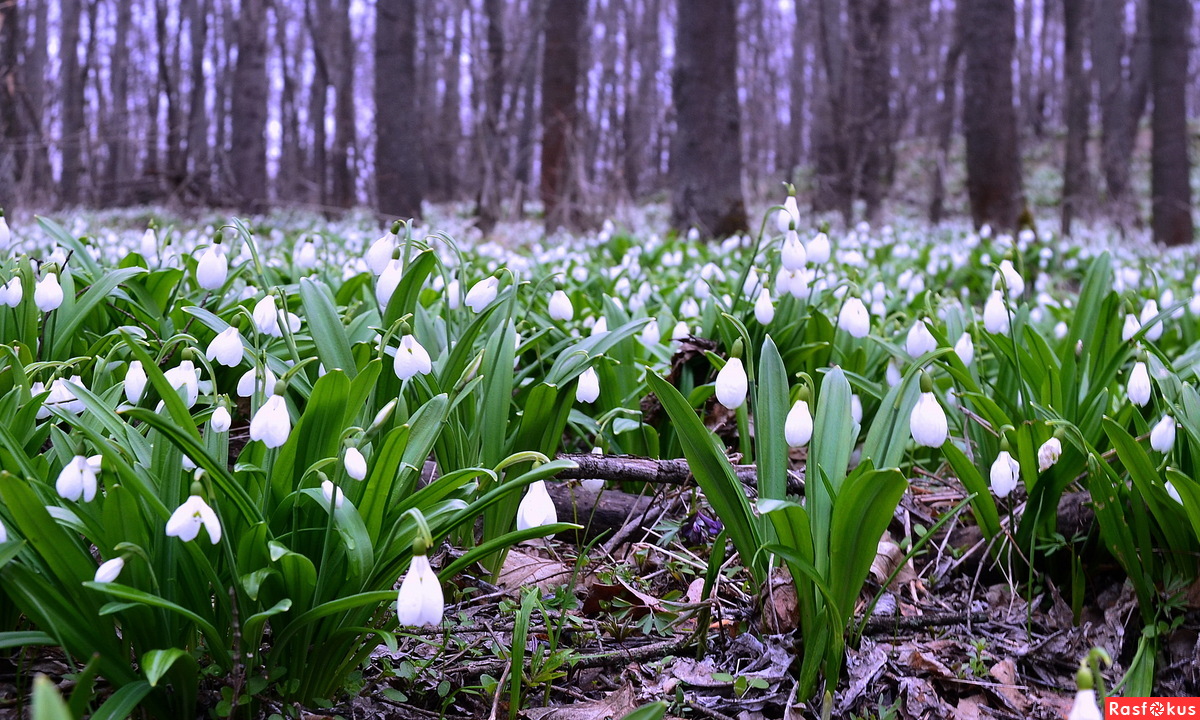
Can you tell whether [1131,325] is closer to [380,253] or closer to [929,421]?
[929,421]

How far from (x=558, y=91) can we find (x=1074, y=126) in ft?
23.8

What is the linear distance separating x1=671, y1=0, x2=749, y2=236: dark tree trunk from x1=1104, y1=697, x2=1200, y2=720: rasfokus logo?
25.3 ft

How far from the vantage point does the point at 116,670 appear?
1.39 metres

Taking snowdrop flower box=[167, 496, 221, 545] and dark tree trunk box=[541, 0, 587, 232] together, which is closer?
snowdrop flower box=[167, 496, 221, 545]

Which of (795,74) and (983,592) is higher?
(795,74)

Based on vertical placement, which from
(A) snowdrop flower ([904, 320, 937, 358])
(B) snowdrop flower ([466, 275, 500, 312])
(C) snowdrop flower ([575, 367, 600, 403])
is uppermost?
(B) snowdrop flower ([466, 275, 500, 312])

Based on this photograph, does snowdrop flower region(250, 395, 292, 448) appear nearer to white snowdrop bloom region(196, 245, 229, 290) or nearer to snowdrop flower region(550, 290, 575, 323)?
white snowdrop bloom region(196, 245, 229, 290)

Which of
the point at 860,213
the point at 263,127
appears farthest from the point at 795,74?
the point at 263,127

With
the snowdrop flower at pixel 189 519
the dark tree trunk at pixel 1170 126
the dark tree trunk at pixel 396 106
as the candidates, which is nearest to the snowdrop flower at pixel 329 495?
the snowdrop flower at pixel 189 519

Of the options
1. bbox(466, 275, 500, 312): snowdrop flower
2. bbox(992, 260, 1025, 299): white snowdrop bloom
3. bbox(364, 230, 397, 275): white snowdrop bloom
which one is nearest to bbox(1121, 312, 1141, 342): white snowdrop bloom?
bbox(992, 260, 1025, 299): white snowdrop bloom

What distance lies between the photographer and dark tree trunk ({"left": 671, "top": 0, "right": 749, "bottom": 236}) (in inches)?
365

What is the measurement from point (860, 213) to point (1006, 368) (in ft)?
53.6

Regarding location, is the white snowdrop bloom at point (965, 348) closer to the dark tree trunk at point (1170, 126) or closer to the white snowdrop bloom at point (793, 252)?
the white snowdrop bloom at point (793, 252)

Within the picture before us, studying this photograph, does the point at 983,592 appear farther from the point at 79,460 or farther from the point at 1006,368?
the point at 79,460
